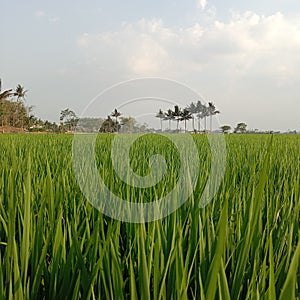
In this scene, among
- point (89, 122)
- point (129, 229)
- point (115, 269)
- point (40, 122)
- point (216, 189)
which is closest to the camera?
point (115, 269)

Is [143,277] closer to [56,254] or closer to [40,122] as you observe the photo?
[56,254]

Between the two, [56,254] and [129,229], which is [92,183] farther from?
[56,254]

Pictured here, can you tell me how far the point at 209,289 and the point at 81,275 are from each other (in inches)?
7.1

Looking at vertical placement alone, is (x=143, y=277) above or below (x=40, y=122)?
below

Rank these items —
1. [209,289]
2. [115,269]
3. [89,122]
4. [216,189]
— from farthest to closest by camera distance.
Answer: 1. [89,122]
2. [216,189]
3. [115,269]
4. [209,289]

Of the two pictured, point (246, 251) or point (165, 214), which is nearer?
point (246, 251)

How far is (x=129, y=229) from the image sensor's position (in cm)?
64

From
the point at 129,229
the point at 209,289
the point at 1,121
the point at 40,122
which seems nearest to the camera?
the point at 209,289

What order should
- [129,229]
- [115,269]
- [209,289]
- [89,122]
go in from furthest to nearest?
[89,122] → [129,229] → [115,269] → [209,289]

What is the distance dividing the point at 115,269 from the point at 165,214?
12.5 inches

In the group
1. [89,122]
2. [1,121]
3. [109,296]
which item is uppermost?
[1,121]

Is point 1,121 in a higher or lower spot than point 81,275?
higher

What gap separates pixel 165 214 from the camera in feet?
2.31

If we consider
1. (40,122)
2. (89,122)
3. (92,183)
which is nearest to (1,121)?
(40,122)
